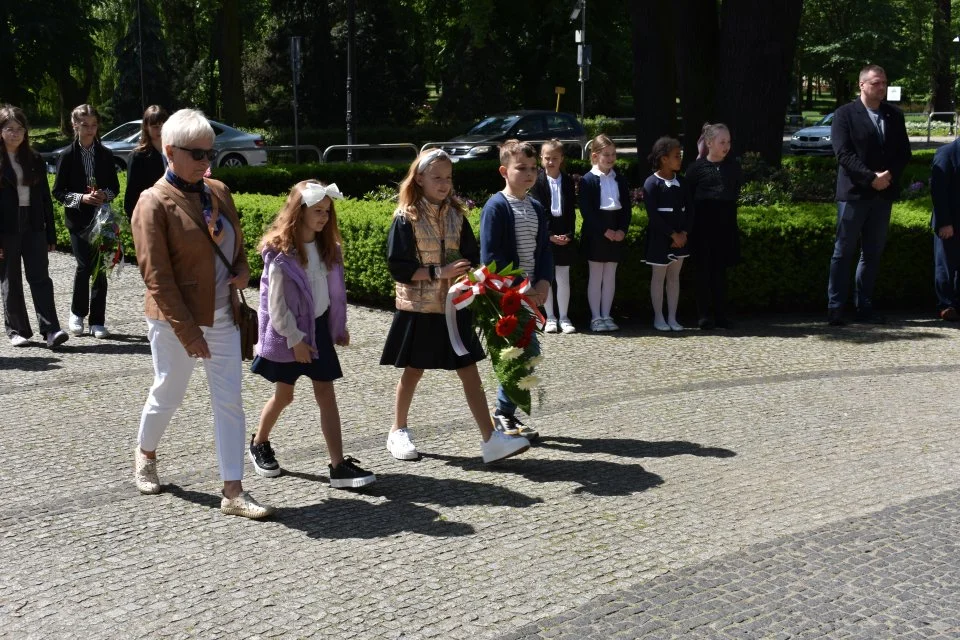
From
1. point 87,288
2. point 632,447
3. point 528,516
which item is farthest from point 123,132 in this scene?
point 528,516

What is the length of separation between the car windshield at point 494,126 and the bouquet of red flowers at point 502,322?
22640 mm

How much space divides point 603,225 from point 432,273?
4.20 meters

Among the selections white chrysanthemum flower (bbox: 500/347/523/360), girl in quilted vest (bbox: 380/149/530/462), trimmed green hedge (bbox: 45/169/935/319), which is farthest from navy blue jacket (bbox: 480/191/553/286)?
trimmed green hedge (bbox: 45/169/935/319)

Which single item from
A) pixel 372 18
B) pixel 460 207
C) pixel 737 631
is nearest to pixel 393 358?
pixel 460 207

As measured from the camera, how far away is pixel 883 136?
10219mm

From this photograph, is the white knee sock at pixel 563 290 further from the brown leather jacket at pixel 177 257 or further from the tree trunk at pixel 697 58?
the tree trunk at pixel 697 58

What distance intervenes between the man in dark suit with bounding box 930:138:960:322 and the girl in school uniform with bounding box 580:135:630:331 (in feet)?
8.94

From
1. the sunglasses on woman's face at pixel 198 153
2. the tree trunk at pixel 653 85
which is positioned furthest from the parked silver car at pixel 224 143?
the sunglasses on woman's face at pixel 198 153

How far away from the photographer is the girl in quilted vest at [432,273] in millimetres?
6281

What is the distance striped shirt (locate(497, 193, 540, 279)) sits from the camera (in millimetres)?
6766

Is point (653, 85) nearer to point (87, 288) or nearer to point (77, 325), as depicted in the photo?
point (87, 288)

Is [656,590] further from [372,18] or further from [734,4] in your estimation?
[372,18]

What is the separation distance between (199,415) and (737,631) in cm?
411

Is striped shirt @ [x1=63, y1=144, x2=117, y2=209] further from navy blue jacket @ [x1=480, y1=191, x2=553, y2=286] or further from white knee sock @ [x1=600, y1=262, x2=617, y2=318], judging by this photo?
navy blue jacket @ [x1=480, y1=191, x2=553, y2=286]
